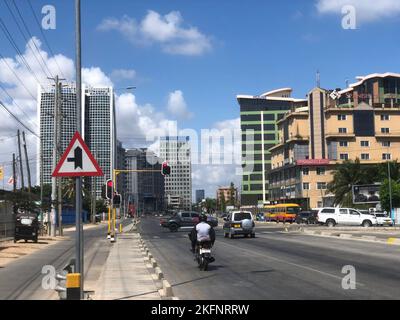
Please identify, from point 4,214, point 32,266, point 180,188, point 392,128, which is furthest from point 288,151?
point 32,266

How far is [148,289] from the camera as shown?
13078mm

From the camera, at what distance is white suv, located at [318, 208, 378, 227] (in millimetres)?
54938

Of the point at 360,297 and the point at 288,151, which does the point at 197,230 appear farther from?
the point at 288,151

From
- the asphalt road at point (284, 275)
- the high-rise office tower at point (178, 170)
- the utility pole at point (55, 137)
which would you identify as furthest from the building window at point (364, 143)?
the asphalt road at point (284, 275)

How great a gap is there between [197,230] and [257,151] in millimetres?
130826

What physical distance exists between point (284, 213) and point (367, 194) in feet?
43.2

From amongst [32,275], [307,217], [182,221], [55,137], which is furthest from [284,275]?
[307,217]

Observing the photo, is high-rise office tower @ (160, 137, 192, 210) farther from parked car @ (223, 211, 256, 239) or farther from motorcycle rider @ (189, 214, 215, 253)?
motorcycle rider @ (189, 214, 215, 253)

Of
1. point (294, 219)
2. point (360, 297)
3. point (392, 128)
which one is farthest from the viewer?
point (392, 128)

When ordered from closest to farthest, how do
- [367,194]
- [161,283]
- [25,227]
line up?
1. [161,283]
2. [25,227]
3. [367,194]

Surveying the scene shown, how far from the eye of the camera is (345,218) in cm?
5566

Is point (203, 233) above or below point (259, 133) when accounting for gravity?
below

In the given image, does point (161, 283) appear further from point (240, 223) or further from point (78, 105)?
point (240, 223)

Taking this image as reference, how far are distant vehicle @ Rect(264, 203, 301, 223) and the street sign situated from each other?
71728mm
